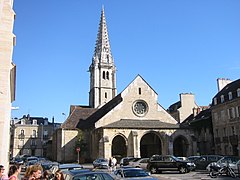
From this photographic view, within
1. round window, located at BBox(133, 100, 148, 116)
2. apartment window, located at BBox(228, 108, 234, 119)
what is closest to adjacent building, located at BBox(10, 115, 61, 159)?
round window, located at BBox(133, 100, 148, 116)

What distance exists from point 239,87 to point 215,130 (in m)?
7.59

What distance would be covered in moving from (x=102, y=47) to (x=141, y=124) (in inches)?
1401

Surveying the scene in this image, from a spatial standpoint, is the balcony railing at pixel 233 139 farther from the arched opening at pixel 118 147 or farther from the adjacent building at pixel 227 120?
the arched opening at pixel 118 147

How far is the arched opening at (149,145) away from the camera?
4141 centimetres

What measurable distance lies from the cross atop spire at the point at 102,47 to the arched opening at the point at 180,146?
31.3m

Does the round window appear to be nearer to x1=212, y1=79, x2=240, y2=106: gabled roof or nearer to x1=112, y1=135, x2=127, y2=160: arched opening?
x1=112, y1=135, x2=127, y2=160: arched opening

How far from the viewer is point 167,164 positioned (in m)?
21.6

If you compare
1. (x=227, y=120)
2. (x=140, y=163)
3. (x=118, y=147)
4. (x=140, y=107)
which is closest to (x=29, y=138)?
(x=118, y=147)

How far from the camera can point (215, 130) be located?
131 feet

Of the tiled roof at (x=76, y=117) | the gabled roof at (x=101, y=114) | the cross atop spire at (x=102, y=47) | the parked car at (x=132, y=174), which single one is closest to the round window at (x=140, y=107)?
the gabled roof at (x=101, y=114)

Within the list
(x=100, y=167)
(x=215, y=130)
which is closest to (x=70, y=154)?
(x=100, y=167)

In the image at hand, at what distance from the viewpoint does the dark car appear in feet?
70.1

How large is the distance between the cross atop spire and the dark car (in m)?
46.9

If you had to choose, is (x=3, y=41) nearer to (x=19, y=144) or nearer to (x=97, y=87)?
(x=97, y=87)
